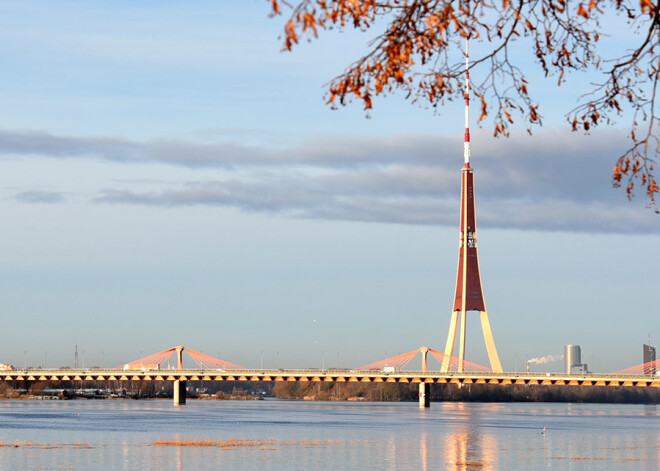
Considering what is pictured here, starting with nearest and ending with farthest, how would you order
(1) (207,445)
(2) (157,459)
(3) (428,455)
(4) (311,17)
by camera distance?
(4) (311,17), (2) (157,459), (3) (428,455), (1) (207,445)

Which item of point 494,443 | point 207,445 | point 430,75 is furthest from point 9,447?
point 430,75

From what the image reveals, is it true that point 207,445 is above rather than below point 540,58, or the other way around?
below

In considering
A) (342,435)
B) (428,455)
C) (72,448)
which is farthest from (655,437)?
(72,448)

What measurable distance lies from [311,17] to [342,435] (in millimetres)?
88313

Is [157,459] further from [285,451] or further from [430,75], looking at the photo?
[430,75]

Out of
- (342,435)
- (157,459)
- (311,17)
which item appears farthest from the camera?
(342,435)

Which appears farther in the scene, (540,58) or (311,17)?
(540,58)

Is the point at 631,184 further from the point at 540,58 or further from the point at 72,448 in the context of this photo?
the point at 72,448

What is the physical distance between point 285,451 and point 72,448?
1425cm

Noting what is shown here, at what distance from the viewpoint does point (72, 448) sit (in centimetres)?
8112

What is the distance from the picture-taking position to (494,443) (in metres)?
93.5

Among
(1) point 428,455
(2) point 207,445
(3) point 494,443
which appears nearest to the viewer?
(1) point 428,455

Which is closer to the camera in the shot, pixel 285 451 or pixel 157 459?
pixel 157 459

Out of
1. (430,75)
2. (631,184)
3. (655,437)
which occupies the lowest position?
(655,437)
